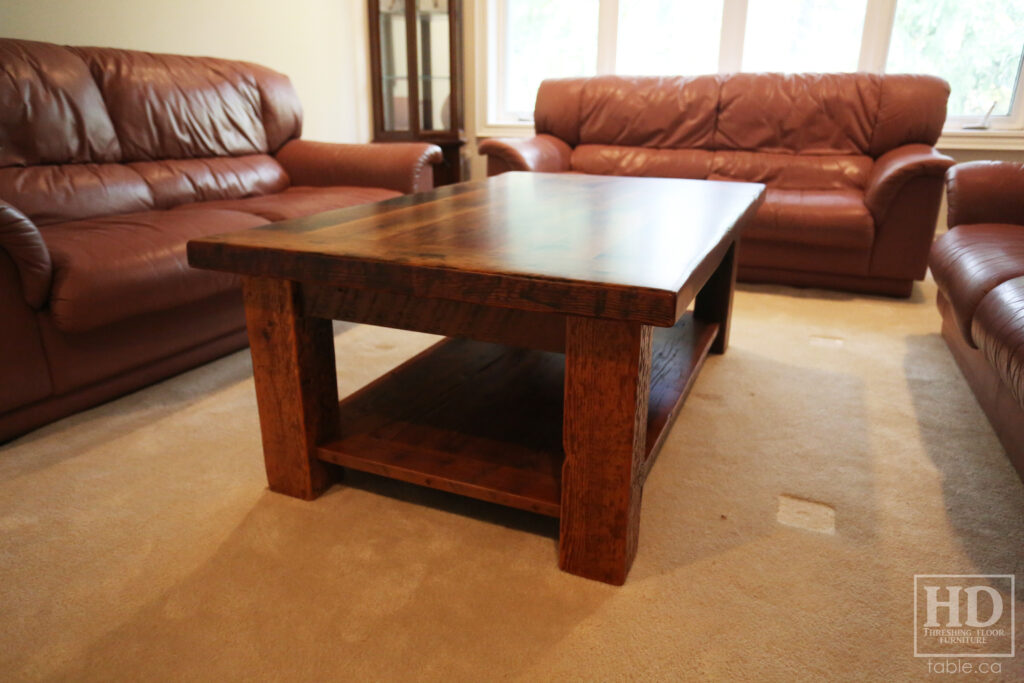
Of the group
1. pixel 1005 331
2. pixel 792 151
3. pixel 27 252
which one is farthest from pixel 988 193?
pixel 27 252

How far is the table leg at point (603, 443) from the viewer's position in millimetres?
940

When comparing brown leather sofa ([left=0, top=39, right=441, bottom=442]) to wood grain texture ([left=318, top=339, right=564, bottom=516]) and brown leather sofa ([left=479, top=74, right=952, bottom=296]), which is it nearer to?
wood grain texture ([left=318, top=339, right=564, bottom=516])

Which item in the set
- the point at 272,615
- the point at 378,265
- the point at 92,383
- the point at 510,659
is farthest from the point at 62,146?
the point at 510,659

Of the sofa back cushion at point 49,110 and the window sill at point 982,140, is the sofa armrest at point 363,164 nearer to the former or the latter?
the sofa back cushion at point 49,110

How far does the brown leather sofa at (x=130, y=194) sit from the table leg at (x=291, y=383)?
1.94 ft

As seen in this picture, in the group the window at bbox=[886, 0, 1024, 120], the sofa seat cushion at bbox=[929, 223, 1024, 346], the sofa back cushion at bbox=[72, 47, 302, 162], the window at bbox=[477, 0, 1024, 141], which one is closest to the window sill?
the window at bbox=[477, 0, 1024, 141]

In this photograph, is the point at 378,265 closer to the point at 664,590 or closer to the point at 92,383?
the point at 664,590

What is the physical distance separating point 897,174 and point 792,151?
0.78 m

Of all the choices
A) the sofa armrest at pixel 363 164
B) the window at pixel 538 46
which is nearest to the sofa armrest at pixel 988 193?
the sofa armrest at pixel 363 164

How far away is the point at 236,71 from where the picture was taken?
273cm

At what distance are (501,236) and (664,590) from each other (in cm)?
67

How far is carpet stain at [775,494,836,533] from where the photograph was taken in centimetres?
120

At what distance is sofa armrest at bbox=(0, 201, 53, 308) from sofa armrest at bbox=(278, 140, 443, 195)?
4.49ft

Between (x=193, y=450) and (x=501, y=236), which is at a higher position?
(x=501, y=236)
